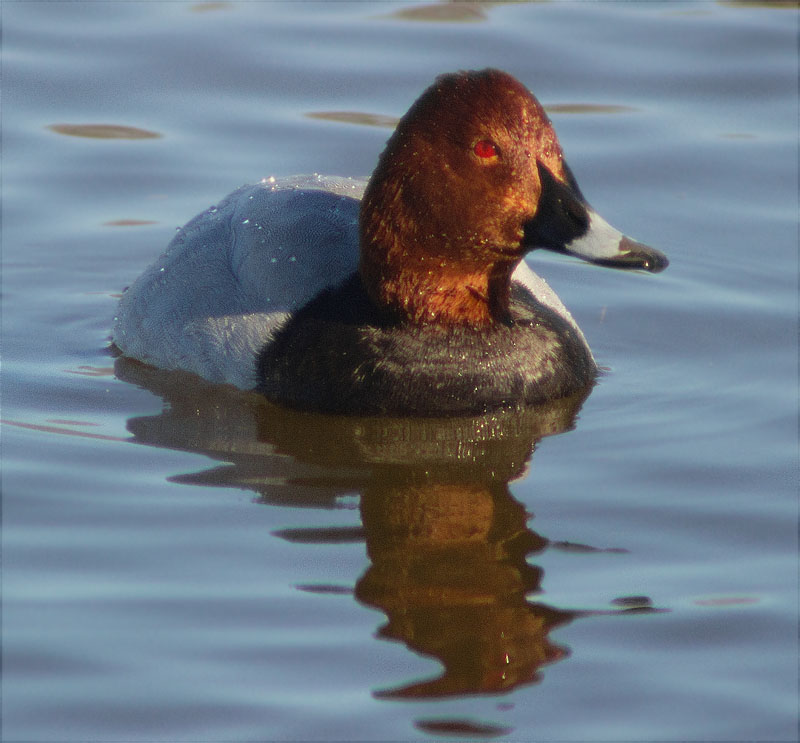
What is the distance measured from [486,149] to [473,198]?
0.59ft

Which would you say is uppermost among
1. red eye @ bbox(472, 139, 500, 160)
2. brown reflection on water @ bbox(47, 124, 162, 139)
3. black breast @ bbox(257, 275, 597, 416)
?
brown reflection on water @ bbox(47, 124, 162, 139)

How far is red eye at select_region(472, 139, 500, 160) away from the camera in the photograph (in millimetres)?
5648

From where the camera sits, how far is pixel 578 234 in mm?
5641

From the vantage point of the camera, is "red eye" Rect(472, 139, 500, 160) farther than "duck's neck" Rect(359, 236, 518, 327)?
No

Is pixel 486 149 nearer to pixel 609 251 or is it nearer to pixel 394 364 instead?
pixel 609 251

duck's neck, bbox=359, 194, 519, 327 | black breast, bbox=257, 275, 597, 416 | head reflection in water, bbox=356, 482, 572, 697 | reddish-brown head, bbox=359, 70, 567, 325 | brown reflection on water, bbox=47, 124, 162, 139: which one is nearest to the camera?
head reflection in water, bbox=356, 482, 572, 697

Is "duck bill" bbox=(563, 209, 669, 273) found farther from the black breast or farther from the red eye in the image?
the black breast

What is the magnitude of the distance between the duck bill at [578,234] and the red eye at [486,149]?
17 cm

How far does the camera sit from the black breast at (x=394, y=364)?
234 inches

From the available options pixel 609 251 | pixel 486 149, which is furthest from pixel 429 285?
pixel 609 251

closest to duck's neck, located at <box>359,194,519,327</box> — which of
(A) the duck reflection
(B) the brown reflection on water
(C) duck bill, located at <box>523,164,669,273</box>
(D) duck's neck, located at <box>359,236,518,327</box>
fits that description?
(D) duck's neck, located at <box>359,236,518,327</box>

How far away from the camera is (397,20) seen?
411 inches

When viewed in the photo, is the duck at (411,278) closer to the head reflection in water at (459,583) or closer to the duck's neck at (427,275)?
the duck's neck at (427,275)

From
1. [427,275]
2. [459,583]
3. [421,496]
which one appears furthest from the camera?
[427,275]
